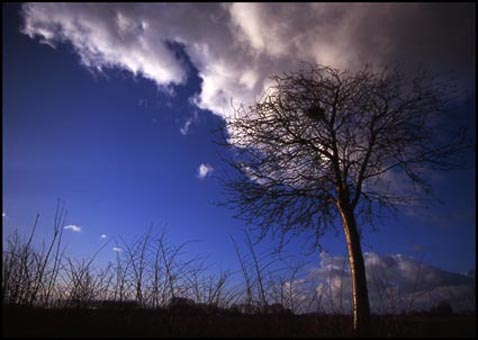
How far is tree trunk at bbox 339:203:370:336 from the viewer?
5.63 metres

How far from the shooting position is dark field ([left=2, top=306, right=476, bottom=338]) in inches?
157

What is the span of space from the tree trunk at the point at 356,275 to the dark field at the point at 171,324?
23 cm

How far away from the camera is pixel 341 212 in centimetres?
673

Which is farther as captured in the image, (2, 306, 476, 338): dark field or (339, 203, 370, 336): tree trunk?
(339, 203, 370, 336): tree trunk

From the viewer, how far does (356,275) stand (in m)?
6.04

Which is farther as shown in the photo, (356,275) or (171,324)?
(356,275)

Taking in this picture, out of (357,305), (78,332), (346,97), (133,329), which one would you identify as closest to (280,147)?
(346,97)

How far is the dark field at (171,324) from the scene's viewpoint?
3.99 meters

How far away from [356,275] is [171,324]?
11.0ft

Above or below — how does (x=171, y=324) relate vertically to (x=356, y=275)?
below

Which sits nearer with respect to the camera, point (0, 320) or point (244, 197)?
point (0, 320)

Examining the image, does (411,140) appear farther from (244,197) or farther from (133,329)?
(133,329)

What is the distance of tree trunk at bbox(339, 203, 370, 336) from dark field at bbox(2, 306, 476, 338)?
0.75 feet

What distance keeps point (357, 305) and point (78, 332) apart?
4.42m
